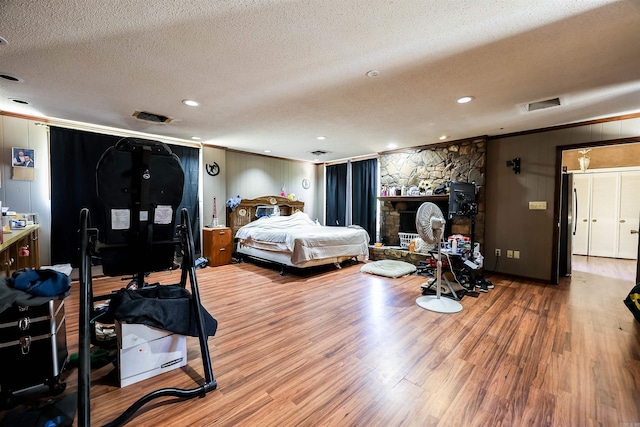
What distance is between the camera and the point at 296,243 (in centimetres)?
427

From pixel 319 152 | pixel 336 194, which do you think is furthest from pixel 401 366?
pixel 336 194

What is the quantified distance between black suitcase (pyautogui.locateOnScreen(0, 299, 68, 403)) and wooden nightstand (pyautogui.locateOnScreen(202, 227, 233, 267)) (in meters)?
3.50

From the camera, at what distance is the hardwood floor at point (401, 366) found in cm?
153

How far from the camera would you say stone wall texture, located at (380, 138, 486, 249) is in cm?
466

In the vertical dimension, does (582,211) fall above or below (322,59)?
below

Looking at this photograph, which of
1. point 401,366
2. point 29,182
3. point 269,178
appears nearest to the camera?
point 401,366

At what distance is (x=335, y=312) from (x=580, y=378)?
199 cm

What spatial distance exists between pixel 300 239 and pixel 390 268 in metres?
1.76

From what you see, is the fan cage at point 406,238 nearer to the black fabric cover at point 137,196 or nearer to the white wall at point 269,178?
the white wall at point 269,178

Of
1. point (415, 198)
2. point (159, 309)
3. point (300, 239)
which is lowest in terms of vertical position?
point (159, 309)

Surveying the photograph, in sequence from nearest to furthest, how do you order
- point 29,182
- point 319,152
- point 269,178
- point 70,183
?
point 29,182 → point 70,183 → point 319,152 → point 269,178

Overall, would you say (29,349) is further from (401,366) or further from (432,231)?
(432,231)

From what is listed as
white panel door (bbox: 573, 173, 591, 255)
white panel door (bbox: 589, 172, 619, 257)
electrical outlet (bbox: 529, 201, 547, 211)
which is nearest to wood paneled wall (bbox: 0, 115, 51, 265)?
electrical outlet (bbox: 529, 201, 547, 211)

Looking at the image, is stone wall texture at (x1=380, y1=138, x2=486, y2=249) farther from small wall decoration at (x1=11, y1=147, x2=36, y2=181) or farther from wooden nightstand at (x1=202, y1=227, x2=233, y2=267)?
small wall decoration at (x1=11, y1=147, x2=36, y2=181)
